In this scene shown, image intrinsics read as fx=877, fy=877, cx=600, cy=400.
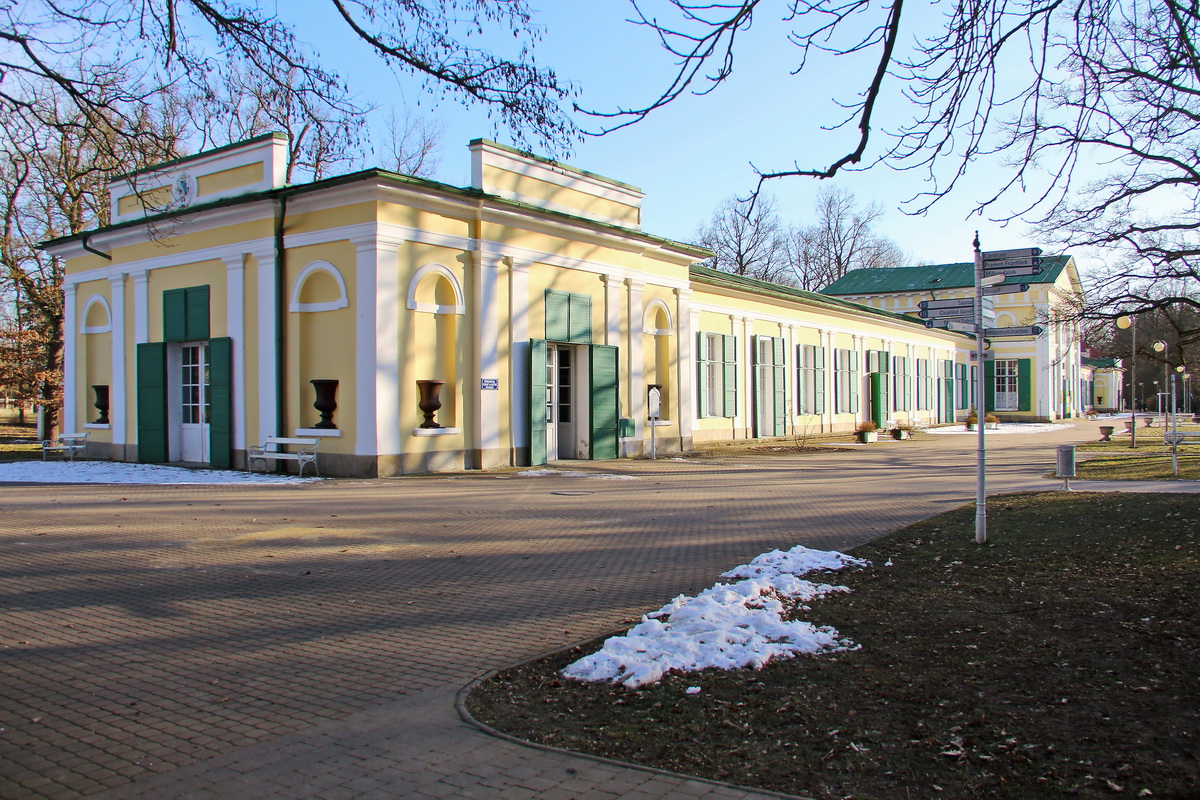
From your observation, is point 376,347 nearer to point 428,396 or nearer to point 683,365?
point 428,396

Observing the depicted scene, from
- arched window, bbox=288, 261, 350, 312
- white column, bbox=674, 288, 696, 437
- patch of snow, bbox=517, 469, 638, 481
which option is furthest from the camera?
white column, bbox=674, 288, 696, 437

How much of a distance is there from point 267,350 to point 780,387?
2160 centimetres

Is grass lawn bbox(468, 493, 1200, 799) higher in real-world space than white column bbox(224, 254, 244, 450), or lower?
lower

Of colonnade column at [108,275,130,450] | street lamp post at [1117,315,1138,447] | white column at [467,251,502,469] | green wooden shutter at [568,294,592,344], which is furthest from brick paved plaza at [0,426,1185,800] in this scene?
street lamp post at [1117,315,1138,447]

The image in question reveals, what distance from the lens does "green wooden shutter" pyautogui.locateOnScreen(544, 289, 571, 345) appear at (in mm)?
20641

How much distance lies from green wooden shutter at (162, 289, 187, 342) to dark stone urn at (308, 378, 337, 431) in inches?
179

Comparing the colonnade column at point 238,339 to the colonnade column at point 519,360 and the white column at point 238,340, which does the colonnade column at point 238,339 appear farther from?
the colonnade column at point 519,360

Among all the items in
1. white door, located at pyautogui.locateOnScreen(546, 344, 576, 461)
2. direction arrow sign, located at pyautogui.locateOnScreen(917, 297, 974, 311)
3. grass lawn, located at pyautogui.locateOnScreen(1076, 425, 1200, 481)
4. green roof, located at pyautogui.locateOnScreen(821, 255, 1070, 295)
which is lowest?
grass lawn, located at pyautogui.locateOnScreen(1076, 425, 1200, 481)

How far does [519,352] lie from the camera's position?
65.3 feet

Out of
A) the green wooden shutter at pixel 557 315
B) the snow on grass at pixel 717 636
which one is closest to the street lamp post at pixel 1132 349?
the green wooden shutter at pixel 557 315

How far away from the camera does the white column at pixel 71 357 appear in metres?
23.1

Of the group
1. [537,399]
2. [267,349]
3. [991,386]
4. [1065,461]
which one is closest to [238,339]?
[267,349]

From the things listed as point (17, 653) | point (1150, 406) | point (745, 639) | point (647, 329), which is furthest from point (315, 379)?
point (1150, 406)

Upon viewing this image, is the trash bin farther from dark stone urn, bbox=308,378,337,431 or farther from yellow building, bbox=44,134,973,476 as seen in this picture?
dark stone urn, bbox=308,378,337,431
